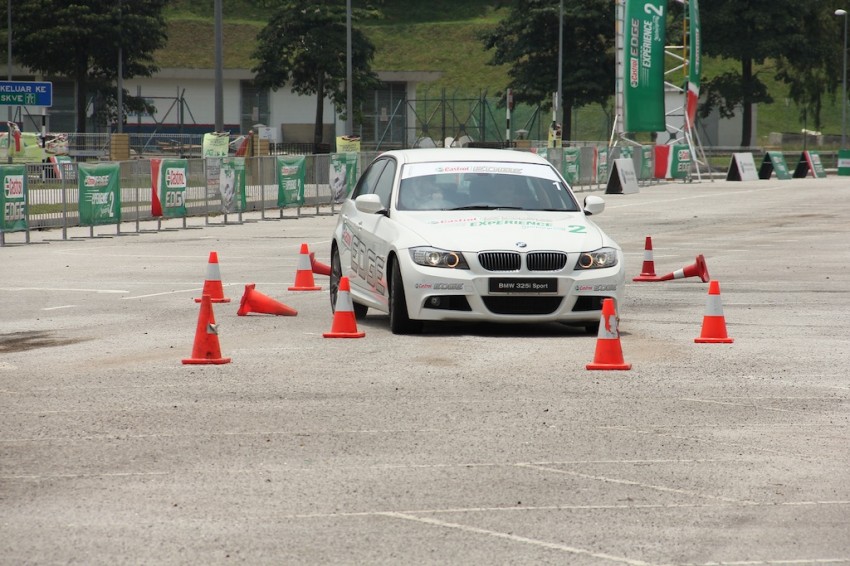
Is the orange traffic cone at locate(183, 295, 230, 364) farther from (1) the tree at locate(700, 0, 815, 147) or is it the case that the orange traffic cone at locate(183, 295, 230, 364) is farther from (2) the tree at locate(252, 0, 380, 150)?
(1) the tree at locate(700, 0, 815, 147)

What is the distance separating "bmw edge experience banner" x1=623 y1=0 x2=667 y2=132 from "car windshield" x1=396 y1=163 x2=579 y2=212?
128 feet

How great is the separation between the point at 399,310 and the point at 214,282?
3.45m

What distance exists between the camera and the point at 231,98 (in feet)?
297

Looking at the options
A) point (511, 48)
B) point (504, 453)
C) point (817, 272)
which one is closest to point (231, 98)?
point (511, 48)

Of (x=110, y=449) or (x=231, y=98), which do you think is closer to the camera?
(x=110, y=449)

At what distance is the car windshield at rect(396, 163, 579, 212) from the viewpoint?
13930 millimetres

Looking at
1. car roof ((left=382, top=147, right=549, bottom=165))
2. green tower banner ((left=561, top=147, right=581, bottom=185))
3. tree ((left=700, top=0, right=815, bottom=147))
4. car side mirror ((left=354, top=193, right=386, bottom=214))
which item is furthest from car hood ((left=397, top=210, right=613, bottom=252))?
tree ((left=700, top=0, right=815, bottom=147))

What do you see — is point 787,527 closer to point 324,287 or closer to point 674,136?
point 324,287

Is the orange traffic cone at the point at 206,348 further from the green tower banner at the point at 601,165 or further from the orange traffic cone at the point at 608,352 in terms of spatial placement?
the green tower banner at the point at 601,165

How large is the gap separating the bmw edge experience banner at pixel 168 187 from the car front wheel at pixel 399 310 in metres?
18.0

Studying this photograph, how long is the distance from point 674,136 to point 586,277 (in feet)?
153

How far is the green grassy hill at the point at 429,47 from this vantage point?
109250 mm

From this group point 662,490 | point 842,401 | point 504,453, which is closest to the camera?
point 662,490

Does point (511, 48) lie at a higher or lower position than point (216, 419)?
higher
